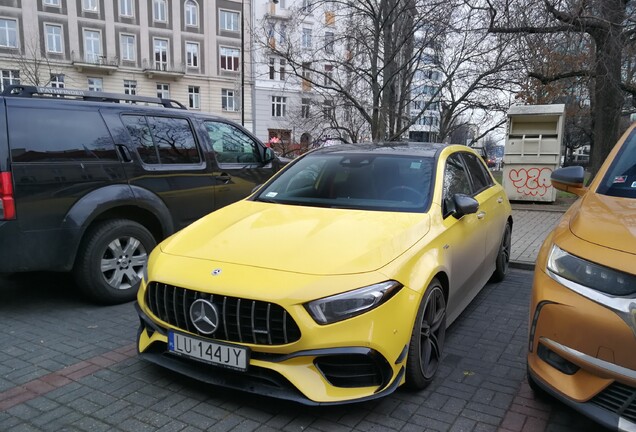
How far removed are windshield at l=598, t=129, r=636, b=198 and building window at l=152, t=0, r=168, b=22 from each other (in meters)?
44.6

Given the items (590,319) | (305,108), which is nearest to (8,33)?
(305,108)

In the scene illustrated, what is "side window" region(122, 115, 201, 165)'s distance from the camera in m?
4.98

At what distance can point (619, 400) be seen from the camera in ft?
7.01

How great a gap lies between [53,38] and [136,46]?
6365 mm

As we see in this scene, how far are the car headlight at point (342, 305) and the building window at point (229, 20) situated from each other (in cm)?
4579

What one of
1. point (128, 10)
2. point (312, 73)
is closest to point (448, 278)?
point (312, 73)

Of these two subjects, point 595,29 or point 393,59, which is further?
point 393,59

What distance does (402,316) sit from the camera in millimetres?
2697

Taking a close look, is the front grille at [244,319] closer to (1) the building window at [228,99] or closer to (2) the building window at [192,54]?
(2) the building window at [192,54]

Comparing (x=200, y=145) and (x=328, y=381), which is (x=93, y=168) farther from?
(x=328, y=381)

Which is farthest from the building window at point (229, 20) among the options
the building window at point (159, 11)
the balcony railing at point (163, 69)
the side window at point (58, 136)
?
the side window at point (58, 136)

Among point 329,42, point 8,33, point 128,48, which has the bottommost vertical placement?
point 329,42

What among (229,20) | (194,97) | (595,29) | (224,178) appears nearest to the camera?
(224,178)

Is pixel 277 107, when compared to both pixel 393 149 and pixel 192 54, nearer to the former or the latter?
pixel 192 54
